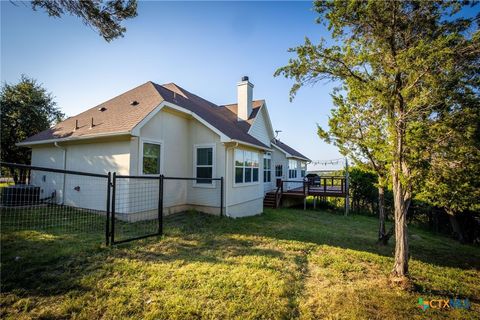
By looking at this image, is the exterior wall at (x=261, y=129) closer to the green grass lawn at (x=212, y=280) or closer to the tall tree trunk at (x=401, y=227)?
the green grass lawn at (x=212, y=280)

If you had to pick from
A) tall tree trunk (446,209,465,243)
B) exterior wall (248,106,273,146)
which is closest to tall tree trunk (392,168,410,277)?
tall tree trunk (446,209,465,243)

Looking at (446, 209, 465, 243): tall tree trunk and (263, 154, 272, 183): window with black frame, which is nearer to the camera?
(446, 209, 465, 243): tall tree trunk

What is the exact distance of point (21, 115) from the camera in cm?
1625

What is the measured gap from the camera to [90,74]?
8.49 metres

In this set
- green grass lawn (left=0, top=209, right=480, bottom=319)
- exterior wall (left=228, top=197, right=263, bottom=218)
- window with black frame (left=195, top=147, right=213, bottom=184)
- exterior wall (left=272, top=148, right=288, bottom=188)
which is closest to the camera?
green grass lawn (left=0, top=209, right=480, bottom=319)

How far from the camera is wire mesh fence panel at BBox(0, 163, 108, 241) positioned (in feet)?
21.2

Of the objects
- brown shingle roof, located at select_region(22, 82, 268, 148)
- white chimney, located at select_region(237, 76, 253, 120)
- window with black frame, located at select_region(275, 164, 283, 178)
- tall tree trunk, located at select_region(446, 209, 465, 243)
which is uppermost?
white chimney, located at select_region(237, 76, 253, 120)

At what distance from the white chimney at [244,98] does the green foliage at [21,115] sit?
15986 mm

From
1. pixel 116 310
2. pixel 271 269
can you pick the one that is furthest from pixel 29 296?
pixel 271 269

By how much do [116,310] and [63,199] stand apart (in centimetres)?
863

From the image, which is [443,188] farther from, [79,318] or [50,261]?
[50,261]

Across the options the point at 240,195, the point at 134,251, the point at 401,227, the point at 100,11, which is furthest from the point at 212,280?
the point at 240,195

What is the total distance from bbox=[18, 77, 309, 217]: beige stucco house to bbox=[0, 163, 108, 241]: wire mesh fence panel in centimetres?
8

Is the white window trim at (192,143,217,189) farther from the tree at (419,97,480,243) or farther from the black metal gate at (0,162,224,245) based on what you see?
the tree at (419,97,480,243)
